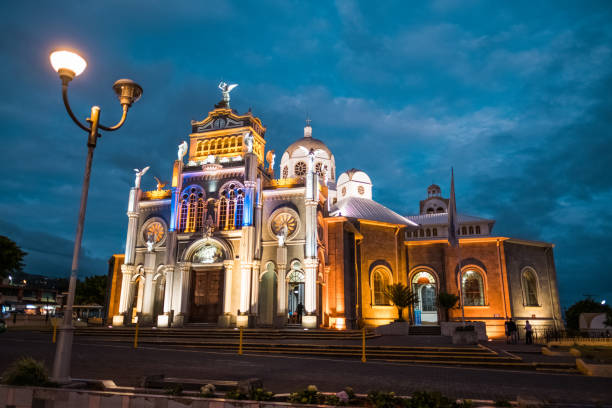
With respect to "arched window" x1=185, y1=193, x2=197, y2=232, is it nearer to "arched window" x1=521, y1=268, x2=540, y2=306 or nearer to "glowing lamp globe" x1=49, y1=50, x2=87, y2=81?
"glowing lamp globe" x1=49, y1=50, x2=87, y2=81

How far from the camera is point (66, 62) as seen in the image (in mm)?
8531

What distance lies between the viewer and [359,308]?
33250mm

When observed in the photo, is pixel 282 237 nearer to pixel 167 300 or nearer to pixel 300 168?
pixel 167 300

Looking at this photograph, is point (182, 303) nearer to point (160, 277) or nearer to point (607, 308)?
point (160, 277)

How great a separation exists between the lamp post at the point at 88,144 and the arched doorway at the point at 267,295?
866 inches

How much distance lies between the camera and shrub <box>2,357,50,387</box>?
7121 millimetres

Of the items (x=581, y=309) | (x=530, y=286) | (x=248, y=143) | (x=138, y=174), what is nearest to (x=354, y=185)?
(x=248, y=143)

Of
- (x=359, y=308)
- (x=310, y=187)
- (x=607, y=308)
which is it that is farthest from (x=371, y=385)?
(x=607, y=308)

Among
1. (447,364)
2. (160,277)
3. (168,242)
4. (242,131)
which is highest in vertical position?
(242,131)

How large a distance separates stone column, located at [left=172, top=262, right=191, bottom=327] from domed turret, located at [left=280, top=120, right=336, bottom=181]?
17.6 meters

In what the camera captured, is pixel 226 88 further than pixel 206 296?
Yes

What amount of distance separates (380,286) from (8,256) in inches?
1124

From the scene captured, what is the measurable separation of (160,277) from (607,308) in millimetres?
41260

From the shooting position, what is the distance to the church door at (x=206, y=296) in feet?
102
